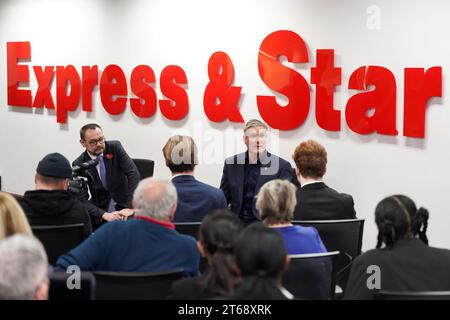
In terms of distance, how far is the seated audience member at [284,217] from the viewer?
352 centimetres

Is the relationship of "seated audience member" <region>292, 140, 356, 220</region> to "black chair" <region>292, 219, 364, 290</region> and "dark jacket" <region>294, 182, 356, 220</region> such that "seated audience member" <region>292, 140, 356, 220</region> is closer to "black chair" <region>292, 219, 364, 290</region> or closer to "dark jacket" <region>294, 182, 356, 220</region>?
"dark jacket" <region>294, 182, 356, 220</region>

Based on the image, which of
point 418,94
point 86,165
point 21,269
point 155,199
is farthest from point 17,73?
point 21,269

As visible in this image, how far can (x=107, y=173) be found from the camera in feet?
19.1

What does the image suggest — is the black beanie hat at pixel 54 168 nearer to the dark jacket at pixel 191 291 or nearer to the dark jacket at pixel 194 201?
the dark jacket at pixel 194 201

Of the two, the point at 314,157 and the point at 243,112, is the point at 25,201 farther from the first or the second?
the point at 243,112

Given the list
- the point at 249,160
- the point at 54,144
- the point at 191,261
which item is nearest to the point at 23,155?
the point at 54,144

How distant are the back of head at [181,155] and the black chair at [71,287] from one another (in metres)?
1.75

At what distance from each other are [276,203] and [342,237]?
2.49ft

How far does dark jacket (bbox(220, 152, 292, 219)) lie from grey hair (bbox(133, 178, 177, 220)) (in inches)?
78.0

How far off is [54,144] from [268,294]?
6721 mm

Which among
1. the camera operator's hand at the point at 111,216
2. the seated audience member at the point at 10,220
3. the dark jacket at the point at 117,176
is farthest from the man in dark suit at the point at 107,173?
the seated audience member at the point at 10,220

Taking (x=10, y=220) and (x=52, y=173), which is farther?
(x=52, y=173)

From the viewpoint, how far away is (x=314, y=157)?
15.0 ft

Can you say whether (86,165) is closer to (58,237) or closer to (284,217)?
(58,237)
